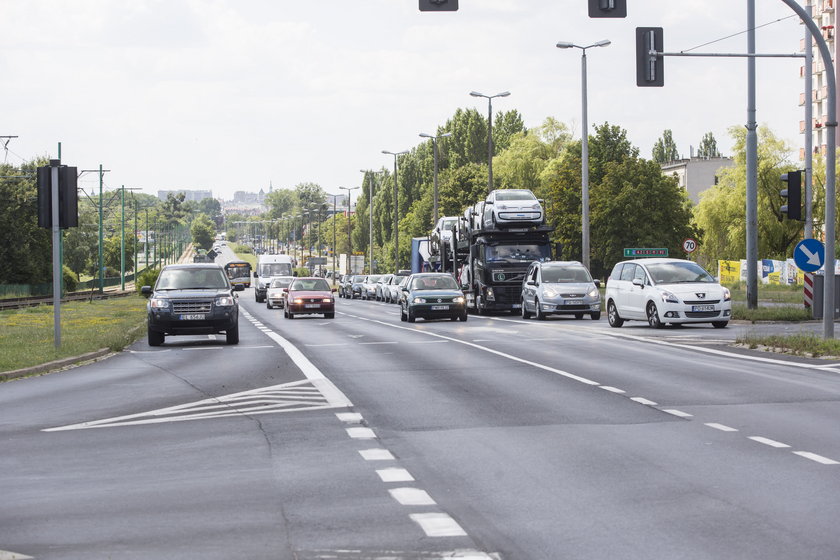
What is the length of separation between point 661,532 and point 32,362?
48.3ft

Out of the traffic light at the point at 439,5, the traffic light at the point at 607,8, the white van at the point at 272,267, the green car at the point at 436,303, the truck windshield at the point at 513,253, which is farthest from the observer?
the white van at the point at 272,267

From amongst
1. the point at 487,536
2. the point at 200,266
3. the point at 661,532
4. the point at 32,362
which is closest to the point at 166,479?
the point at 487,536

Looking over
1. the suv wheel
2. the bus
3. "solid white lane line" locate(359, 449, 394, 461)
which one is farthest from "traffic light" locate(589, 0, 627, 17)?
the bus

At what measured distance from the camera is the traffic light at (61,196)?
21562 millimetres

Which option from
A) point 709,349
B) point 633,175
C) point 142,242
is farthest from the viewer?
point 142,242

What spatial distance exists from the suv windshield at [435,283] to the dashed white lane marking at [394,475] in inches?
1146

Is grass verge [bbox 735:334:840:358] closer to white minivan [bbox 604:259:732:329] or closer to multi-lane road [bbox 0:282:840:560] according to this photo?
multi-lane road [bbox 0:282:840:560]

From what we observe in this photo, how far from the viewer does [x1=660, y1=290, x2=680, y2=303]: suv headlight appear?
2898 centimetres

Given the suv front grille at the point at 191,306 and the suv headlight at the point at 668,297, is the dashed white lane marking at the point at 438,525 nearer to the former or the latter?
the suv front grille at the point at 191,306

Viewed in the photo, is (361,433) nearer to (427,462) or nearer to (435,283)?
(427,462)

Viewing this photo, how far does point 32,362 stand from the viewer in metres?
19.5

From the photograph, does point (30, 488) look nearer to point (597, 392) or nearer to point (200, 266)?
point (597, 392)

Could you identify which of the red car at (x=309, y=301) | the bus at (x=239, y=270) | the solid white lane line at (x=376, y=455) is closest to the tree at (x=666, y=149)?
the bus at (x=239, y=270)

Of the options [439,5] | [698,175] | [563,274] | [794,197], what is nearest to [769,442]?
[439,5]
